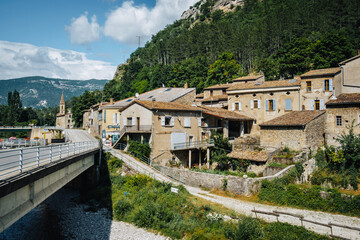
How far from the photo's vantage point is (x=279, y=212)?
53.9 ft

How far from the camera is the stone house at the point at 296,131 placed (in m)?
27.2

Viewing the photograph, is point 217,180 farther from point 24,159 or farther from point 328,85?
point 328,85

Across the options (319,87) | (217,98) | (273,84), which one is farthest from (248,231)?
(217,98)

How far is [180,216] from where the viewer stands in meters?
18.2

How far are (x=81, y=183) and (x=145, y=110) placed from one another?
1204cm

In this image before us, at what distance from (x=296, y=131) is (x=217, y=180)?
11694 millimetres

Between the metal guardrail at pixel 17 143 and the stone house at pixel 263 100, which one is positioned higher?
the stone house at pixel 263 100

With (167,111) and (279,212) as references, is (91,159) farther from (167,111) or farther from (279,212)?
(279,212)

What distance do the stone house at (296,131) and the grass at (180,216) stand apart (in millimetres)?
13788

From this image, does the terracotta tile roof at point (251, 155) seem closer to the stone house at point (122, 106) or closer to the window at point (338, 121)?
the window at point (338, 121)

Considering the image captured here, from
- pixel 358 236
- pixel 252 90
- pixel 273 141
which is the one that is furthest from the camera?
pixel 252 90

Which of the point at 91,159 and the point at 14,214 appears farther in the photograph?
the point at 91,159

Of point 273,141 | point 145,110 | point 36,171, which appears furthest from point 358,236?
point 145,110

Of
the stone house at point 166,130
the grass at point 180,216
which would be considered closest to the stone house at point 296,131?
the stone house at point 166,130
